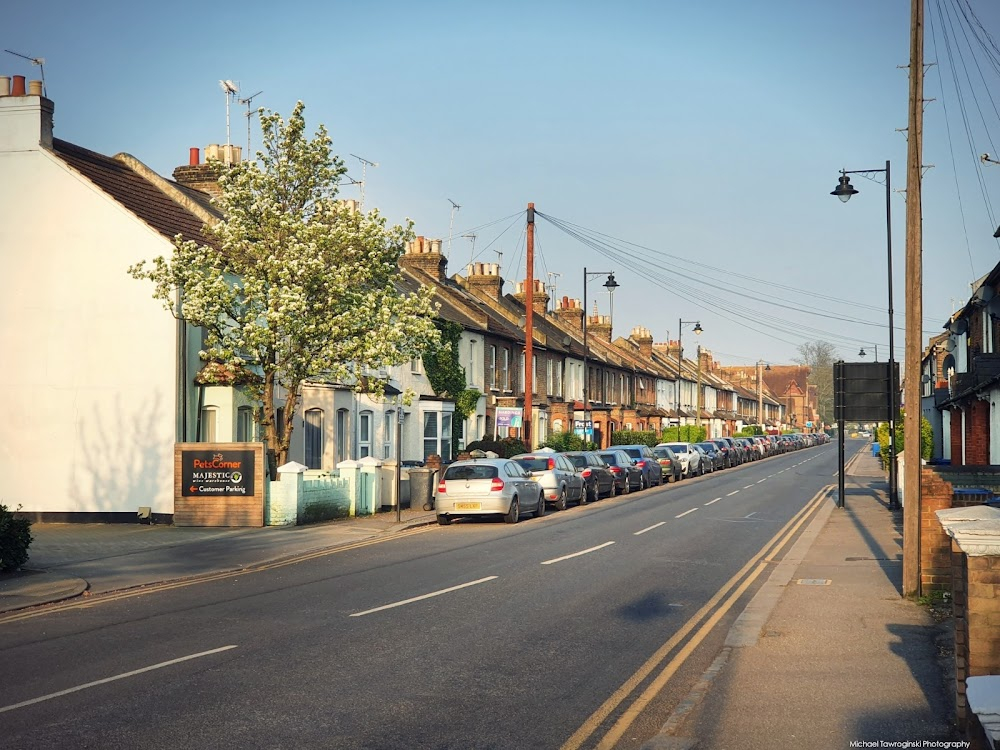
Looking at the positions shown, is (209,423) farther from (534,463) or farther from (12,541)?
(12,541)

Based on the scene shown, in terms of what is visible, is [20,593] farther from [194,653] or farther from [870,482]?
[870,482]

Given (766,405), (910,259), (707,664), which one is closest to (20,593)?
(707,664)

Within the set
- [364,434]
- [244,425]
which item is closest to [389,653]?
[244,425]

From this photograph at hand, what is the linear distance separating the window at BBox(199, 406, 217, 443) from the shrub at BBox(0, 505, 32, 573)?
9.85 metres

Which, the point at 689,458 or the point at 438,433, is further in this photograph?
the point at 689,458

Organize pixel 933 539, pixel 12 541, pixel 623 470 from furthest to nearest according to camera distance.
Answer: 1. pixel 623 470
2. pixel 12 541
3. pixel 933 539

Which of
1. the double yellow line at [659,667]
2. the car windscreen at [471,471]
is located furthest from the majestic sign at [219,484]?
the double yellow line at [659,667]

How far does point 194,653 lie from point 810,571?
9.29 m

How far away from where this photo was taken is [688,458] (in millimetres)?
48156

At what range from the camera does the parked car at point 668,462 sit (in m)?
44.0

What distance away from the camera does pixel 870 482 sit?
134 ft

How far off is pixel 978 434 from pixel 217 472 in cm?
2541

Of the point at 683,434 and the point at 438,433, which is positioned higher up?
the point at 438,433

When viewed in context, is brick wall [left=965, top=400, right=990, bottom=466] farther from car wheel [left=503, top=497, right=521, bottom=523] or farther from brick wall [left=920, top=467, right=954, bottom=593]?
brick wall [left=920, top=467, right=954, bottom=593]
